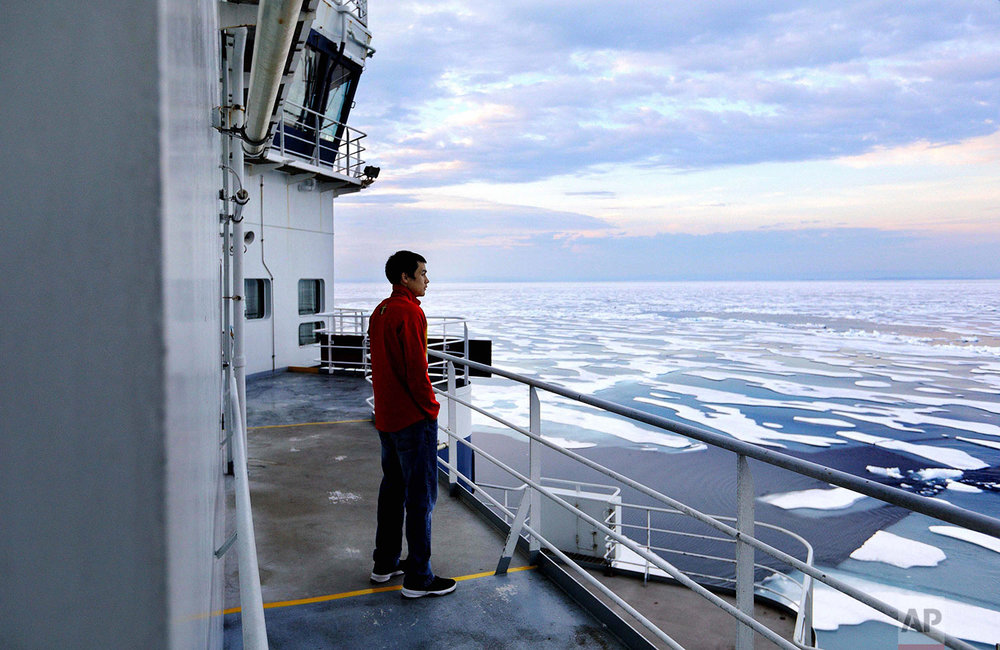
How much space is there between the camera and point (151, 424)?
15.3 inches

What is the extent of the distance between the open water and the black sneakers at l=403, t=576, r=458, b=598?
2934 millimetres

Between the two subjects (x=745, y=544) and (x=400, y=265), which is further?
(x=400, y=265)

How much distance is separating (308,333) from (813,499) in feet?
71.7

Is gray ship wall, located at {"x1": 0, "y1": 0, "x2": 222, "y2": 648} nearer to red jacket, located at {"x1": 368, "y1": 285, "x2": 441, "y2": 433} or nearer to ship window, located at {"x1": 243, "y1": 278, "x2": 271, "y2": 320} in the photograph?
red jacket, located at {"x1": 368, "y1": 285, "x2": 441, "y2": 433}

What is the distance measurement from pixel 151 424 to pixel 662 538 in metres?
26.9

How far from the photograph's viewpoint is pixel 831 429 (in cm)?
3191

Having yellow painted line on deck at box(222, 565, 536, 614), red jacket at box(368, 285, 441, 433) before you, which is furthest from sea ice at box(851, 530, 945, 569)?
red jacket at box(368, 285, 441, 433)

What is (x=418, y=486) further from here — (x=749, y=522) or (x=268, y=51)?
(x=268, y=51)

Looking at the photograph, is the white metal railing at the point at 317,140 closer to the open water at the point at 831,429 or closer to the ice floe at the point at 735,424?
the open water at the point at 831,429

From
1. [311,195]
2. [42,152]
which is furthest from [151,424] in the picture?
[311,195]

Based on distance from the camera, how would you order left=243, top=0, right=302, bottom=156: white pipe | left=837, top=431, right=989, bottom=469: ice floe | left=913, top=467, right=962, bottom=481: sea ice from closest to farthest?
left=243, top=0, right=302, bottom=156: white pipe
left=913, top=467, right=962, bottom=481: sea ice
left=837, top=431, right=989, bottom=469: ice floe

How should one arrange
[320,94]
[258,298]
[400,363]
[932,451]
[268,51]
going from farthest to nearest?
[932,451]
[320,94]
[258,298]
[400,363]
[268,51]

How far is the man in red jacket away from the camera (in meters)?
3.78

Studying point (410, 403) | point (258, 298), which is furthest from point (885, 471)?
point (410, 403)
